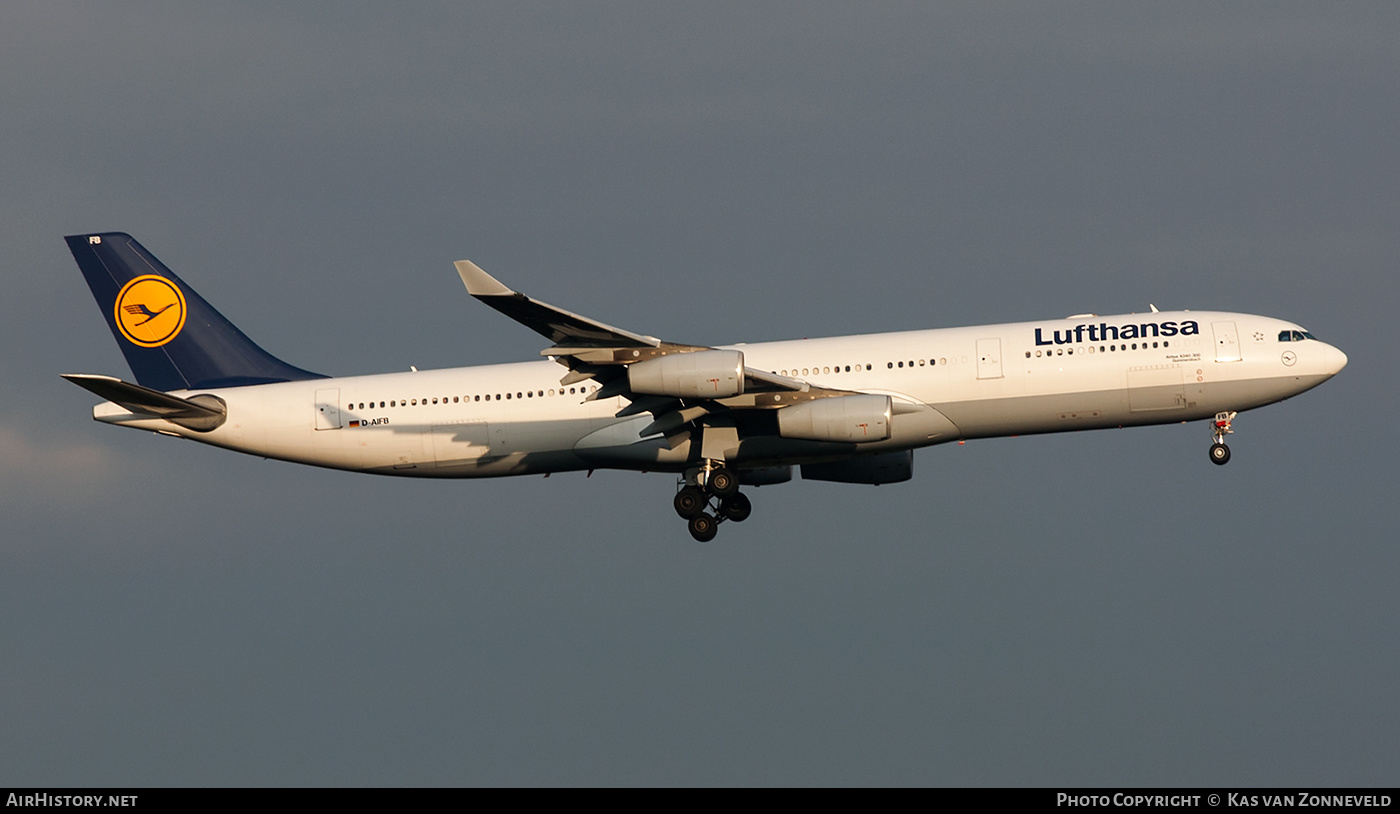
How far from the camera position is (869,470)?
46500 mm

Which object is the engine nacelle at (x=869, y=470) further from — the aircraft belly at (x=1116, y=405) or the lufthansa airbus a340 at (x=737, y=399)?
the aircraft belly at (x=1116, y=405)

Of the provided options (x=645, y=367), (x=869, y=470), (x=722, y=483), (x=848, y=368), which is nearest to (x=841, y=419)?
(x=848, y=368)

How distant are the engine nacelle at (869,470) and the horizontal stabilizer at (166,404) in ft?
56.9

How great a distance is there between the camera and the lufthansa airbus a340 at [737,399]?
1581 inches

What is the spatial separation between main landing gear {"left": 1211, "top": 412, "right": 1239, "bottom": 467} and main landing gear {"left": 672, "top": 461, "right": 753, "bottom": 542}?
13.1 m

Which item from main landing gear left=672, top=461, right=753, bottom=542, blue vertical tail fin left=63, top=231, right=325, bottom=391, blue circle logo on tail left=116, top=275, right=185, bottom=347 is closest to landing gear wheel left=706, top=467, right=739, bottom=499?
main landing gear left=672, top=461, right=753, bottom=542

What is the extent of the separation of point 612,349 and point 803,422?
544 centimetres

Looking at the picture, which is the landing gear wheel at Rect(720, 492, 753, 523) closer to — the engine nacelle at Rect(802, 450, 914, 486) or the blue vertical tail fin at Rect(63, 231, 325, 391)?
the engine nacelle at Rect(802, 450, 914, 486)

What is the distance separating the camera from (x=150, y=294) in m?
47.9

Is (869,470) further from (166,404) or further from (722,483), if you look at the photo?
(166,404)

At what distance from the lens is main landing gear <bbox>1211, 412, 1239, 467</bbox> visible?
42.3 m

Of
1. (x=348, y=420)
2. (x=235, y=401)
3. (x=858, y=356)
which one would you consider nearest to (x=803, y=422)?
(x=858, y=356)

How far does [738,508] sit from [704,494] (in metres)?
3.13
